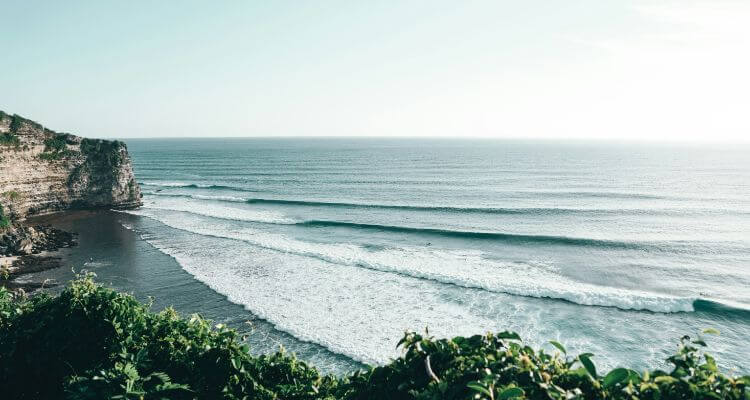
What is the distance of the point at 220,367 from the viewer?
5.99 meters

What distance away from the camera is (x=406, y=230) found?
39062 mm

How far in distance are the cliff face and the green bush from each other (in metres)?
41.9

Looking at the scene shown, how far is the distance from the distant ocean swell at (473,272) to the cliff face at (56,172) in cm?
1992

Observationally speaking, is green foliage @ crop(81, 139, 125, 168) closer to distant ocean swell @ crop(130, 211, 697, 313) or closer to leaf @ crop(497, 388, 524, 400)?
distant ocean swell @ crop(130, 211, 697, 313)

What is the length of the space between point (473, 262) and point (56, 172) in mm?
46111

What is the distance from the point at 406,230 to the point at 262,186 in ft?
124

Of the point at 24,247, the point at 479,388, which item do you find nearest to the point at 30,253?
the point at 24,247

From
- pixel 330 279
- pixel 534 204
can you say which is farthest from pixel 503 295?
pixel 534 204

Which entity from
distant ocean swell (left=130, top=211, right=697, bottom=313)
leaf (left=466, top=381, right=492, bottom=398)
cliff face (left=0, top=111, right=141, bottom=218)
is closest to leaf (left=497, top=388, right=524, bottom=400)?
leaf (left=466, top=381, right=492, bottom=398)

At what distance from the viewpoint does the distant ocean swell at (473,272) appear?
2294 centimetres

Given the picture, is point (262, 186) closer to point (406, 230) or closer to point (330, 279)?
point (406, 230)

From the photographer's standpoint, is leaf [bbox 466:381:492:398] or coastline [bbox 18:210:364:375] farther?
Answer: coastline [bbox 18:210:364:375]

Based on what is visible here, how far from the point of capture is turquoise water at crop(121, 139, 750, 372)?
63.7ft

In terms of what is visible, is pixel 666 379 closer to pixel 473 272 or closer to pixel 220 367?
pixel 220 367
